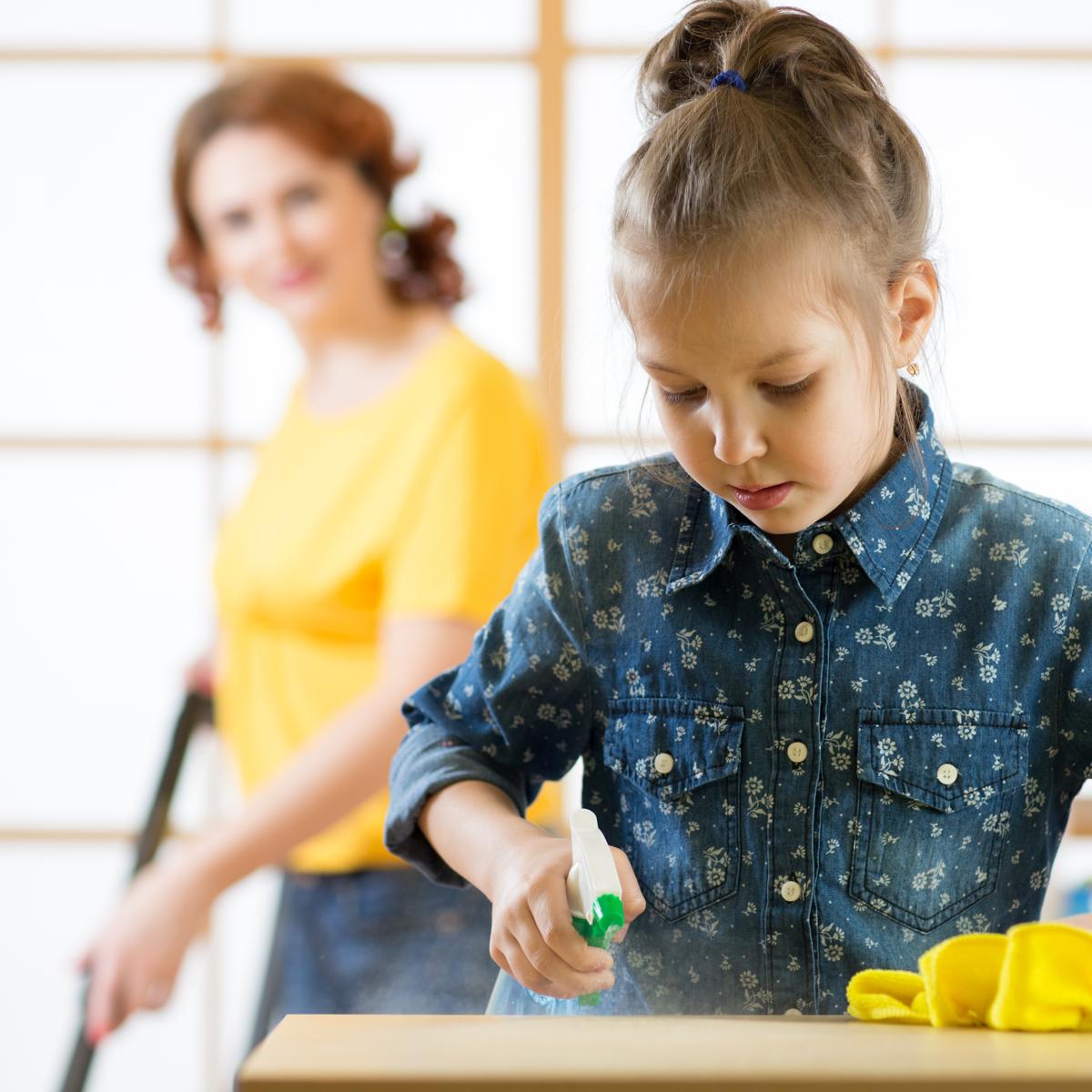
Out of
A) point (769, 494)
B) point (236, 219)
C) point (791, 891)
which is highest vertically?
point (236, 219)

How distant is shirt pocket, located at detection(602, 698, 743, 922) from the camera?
2.57 ft

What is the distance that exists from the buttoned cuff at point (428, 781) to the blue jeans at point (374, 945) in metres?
0.36

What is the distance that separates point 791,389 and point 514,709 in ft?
0.78

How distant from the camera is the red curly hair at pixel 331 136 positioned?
154cm

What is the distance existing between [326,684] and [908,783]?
2.38ft

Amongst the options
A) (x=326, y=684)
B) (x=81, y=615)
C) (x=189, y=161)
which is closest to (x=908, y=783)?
(x=326, y=684)

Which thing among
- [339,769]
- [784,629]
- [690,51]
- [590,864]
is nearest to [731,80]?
[690,51]

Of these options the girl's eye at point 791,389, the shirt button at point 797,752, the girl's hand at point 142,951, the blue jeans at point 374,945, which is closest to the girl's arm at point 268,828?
the girl's hand at point 142,951

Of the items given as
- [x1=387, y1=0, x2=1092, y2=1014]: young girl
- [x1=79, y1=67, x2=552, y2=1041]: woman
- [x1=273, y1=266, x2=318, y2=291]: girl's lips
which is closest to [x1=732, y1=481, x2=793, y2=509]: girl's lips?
[x1=387, y1=0, x2=1092, y2=1014]: young girl

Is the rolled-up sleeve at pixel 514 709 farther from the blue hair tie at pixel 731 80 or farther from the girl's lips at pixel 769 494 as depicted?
the blue hair tie at pixel 731 80

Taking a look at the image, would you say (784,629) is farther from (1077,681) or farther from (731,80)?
(731,80)

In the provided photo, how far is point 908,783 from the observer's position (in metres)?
0.76

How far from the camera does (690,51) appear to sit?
77 cm

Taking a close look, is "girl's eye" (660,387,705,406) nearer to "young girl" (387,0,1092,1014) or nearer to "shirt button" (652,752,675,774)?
"young girl" (387,0,1092,1014)
